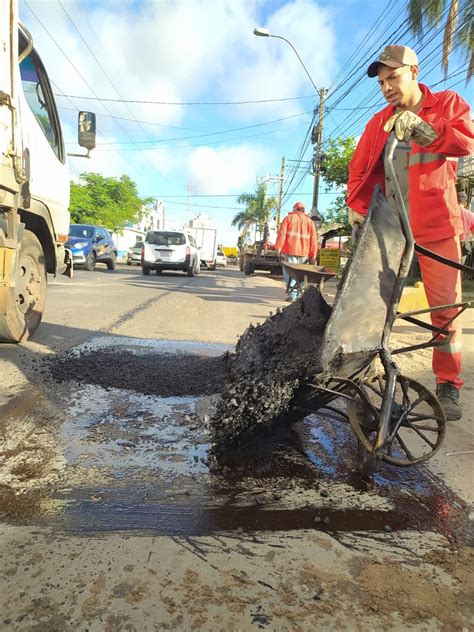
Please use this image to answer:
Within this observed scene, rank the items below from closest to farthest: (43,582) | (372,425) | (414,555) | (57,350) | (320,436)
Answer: (43,582), (414,555), (372,425), (320,436), (57,350)

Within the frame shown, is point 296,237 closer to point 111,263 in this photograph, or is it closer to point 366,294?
point 366,294

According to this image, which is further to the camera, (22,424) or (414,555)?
(22,424)

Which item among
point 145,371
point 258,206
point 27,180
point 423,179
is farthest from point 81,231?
point 258,206

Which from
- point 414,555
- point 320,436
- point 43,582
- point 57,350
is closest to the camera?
point 43,582

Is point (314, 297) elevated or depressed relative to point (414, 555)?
elevated

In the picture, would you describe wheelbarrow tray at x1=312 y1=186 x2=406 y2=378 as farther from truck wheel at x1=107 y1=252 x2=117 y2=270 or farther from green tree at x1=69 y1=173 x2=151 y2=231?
green tree at x1=69 y1=173 x2=151 y2=231

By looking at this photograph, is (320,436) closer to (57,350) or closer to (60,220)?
(57,350)

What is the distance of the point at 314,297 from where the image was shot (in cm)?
272

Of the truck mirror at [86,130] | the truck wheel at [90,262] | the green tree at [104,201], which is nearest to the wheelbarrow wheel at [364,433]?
the truck mirror at [86,130]

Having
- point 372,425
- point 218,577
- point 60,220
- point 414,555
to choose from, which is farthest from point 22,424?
point 60,220

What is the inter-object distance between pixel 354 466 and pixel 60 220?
14.2ft

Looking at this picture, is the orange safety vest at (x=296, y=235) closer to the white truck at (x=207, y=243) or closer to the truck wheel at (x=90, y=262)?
the truck wheel at (x=90, y=262)

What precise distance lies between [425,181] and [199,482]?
2184 mm

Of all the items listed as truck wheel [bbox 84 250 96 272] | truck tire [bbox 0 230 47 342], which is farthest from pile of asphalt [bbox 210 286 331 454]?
truck wheel [bbox 84 250 96 272]
